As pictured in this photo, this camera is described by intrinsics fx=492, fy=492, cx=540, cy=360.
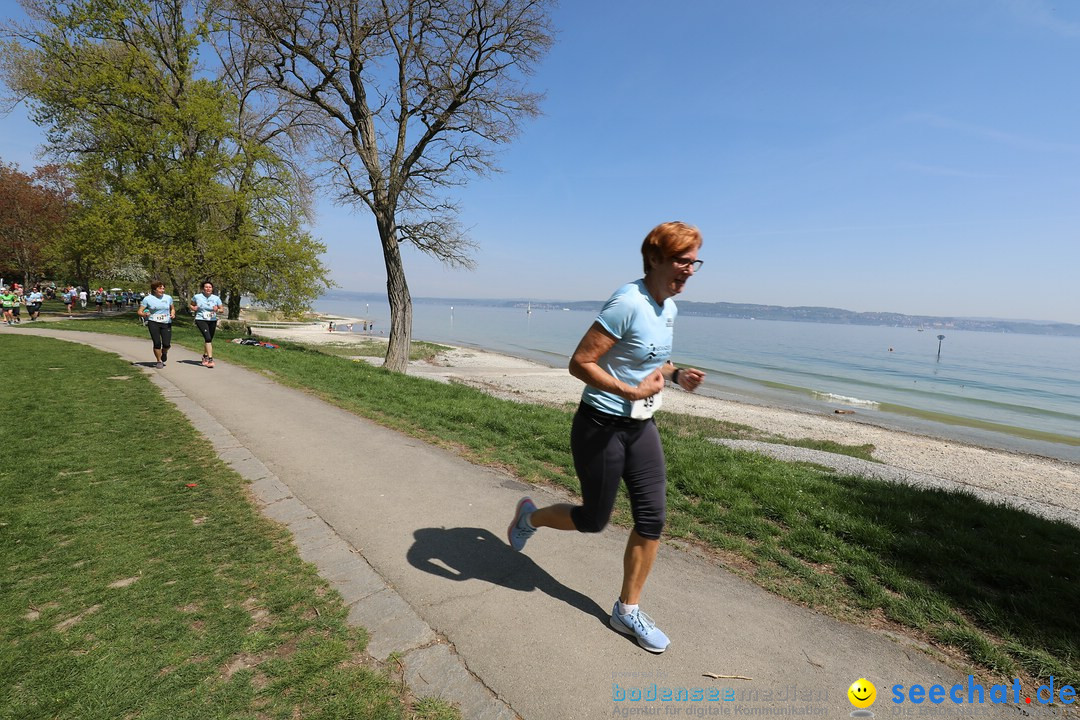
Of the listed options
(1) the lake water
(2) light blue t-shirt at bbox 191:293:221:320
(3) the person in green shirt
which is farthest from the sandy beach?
(3) the person in green shirt

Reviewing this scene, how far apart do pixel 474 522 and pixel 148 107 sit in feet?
81.8

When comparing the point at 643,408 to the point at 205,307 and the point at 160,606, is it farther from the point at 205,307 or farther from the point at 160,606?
the point at 205,307

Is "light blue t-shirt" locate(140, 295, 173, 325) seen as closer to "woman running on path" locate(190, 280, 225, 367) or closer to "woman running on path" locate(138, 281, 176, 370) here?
"woman running on path" locate(138, 281, 176, 370)

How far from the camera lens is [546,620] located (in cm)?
276

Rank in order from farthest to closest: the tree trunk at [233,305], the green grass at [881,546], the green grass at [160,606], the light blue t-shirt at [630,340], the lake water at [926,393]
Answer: the tree trunk at [233,305] → the lake water at [926,393] → the green grass at [881,546] → the light blue t-shirt at [630,340] → the green grass at [160,606]

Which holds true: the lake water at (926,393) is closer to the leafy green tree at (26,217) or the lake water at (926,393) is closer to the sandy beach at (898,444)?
the sandy beach at (898,444)

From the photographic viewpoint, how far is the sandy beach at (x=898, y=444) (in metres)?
10.4

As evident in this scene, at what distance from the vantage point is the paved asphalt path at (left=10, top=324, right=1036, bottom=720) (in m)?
2.28

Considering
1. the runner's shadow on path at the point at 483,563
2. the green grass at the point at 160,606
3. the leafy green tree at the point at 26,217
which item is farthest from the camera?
the leafy green tree at the point at 26,217

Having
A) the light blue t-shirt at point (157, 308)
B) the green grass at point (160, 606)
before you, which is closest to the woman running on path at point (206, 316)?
the light blue t-shirt at point (157, 308)

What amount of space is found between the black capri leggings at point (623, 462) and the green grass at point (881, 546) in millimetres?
1356

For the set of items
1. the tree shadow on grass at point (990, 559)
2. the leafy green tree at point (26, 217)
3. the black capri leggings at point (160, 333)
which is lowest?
the tree shadow on grass at point (990, 559)

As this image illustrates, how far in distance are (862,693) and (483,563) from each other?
2.20 metres

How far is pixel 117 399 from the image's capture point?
7449mm
